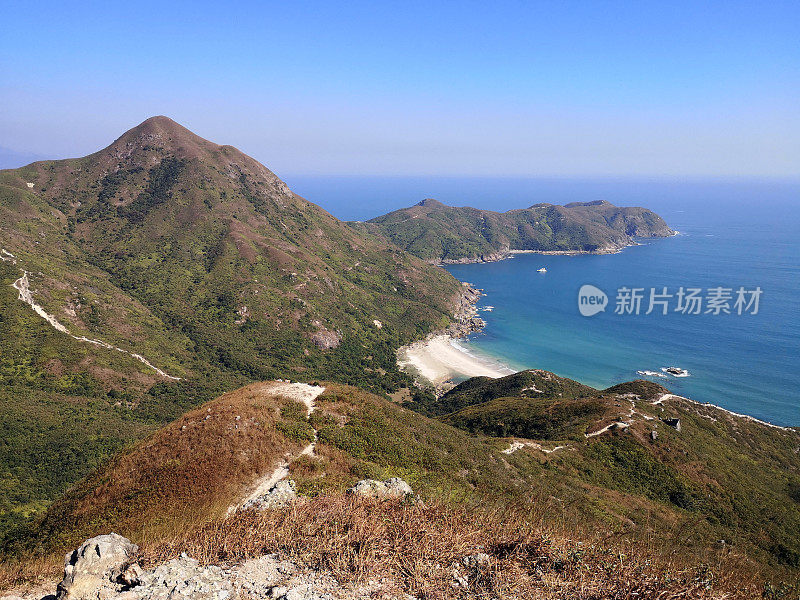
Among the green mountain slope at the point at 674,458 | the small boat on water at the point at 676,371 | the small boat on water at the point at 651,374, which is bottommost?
the small boat on water at the point at 651,374

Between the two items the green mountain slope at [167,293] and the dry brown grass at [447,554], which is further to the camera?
the green mountain slope at [167,293]

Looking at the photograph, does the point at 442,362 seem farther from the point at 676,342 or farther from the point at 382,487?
the point at 382,487

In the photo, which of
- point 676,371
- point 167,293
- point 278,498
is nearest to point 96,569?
point 278,498

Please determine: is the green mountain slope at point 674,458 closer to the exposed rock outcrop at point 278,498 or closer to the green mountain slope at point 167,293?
the exposed rock outcrop at point 278,498

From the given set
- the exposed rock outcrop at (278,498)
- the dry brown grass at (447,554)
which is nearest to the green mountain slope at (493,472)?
the exposed rock outcrop at (278,498)

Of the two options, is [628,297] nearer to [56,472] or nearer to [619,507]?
[619,507]

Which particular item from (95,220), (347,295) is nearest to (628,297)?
(347,295)
